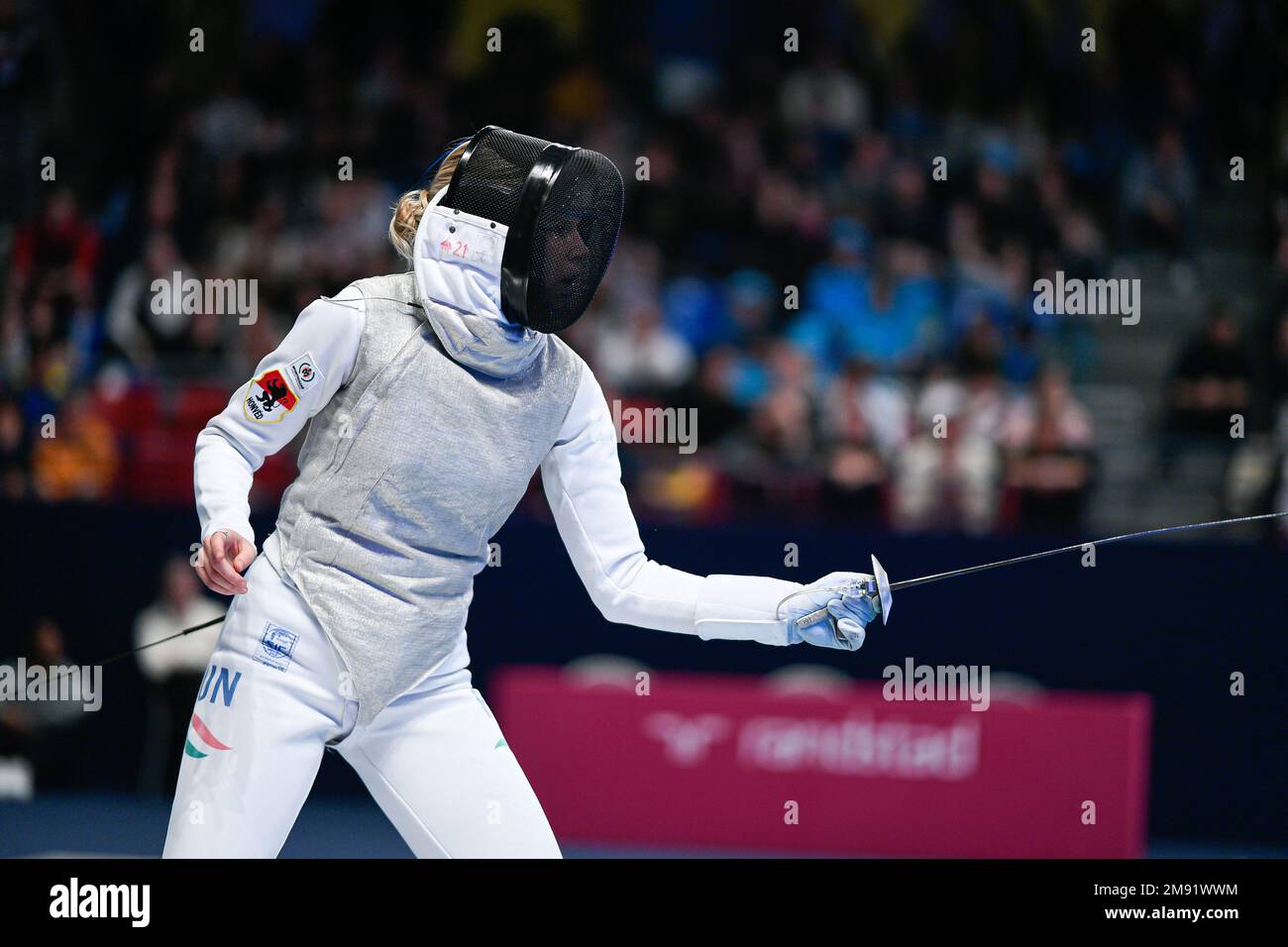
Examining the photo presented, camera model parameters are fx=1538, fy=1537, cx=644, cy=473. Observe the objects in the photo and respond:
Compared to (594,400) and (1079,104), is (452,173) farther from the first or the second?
(1079,104)

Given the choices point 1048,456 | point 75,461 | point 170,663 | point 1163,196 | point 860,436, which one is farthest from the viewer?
point 1163,196

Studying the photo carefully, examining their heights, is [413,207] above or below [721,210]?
below

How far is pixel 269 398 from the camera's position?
2434mm

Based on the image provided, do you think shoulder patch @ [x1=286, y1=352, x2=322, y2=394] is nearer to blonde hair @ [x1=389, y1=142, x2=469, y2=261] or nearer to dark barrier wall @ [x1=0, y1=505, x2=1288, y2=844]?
blonde hair @ [x1=389, y1=142, x2=469, y2=261]

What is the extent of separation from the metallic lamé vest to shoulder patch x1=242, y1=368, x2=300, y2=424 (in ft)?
0.31

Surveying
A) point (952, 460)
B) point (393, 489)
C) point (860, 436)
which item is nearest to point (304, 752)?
point (393, 489)

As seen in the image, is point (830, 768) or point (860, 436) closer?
point (830, 768)

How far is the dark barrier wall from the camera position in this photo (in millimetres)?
5578

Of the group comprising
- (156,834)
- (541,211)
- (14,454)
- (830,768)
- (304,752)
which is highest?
(541,211)

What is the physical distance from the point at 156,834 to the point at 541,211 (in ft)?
12.6

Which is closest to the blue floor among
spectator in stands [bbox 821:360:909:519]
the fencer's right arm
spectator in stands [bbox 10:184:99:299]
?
spectator in stands [bbox 821:360:909:519]

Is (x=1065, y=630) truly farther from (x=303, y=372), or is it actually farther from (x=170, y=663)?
(x=303, y=372)

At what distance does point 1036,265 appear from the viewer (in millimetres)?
7082

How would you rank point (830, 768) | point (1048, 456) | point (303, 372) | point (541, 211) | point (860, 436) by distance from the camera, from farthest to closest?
1. point (860, 436)
2. point (1048, 456)
3. point (830, 768)
4. point (541, 211)
5. point (303, 372)
